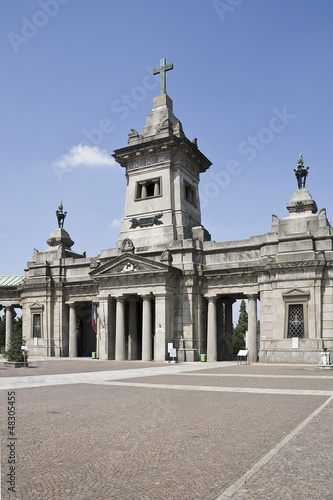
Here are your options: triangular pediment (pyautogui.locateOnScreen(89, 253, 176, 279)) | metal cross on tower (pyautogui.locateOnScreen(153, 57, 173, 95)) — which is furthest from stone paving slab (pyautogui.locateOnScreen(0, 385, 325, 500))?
metal cross on tower (pyautogui.locateOnScreen(153, 57, 173, 95))

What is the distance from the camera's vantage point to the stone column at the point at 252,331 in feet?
151

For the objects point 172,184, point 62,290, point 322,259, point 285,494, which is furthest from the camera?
point 62,290

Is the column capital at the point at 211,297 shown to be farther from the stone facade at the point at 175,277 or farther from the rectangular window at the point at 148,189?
the rectangular window at the point at 148,189

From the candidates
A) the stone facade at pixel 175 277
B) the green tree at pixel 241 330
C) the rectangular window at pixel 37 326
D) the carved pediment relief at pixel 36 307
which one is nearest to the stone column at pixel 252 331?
the stone facade at pixel 175 277

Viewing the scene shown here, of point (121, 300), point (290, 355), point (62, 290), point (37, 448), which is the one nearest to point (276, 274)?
point (290, 355)

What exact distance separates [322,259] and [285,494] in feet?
122

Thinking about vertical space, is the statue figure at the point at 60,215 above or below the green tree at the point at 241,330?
above

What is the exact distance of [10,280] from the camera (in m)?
71.4

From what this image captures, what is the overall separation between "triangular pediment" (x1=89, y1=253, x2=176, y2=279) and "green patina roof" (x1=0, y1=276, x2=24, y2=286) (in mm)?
23535

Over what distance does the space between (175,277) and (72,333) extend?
16.7 meters

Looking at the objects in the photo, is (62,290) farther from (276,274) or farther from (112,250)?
(276,274)

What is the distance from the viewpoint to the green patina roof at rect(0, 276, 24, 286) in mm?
69688

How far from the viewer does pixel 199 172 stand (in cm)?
5981

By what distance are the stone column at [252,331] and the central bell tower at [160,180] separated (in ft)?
32.0
